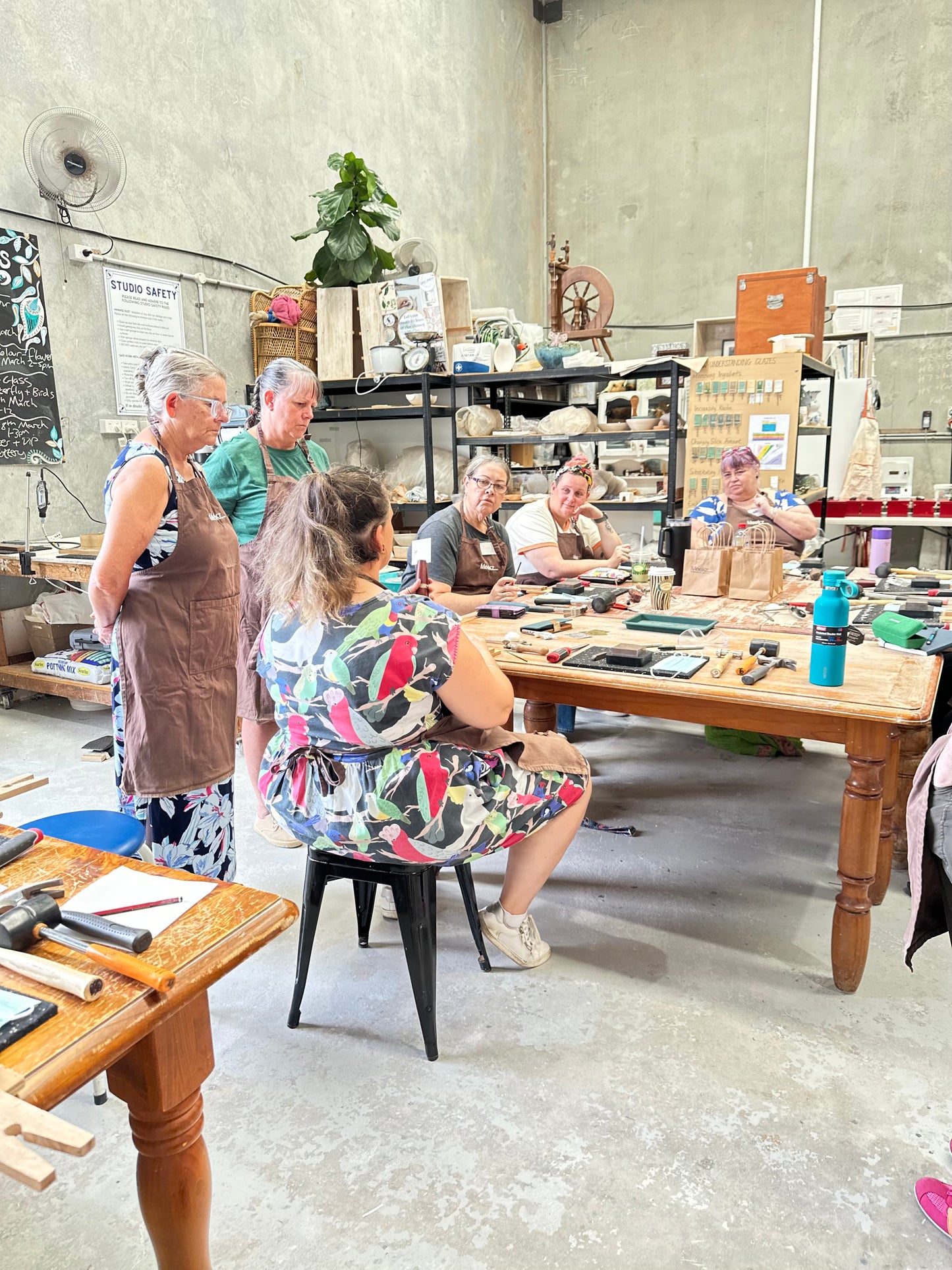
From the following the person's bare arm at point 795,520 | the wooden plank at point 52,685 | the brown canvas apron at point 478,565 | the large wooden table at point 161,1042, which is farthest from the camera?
the wooden plank at point 52,685

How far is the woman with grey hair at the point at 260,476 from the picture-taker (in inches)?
115

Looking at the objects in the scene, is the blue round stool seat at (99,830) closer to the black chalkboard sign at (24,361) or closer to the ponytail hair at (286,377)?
the ponytail hair at (286,377)

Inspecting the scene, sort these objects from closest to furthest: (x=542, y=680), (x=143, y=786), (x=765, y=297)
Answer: (x=143, y=786) → (x=542, y=680) → (x=765, y=297)

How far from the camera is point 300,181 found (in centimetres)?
620

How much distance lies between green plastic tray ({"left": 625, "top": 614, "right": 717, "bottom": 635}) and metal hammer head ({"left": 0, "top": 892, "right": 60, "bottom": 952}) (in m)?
2.17

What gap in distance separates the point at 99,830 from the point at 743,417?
4.31 meters

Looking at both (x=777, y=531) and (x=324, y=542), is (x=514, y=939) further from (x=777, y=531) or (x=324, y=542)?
(x=777, y=531)

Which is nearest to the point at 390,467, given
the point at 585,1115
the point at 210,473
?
Result: the point at 210,473

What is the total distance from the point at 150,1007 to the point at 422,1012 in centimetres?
117

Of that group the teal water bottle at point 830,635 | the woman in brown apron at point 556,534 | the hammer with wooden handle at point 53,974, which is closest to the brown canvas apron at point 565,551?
the woman in brown apron at point 556,534

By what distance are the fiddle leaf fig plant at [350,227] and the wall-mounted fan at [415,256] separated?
207mm

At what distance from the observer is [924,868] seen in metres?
1.59

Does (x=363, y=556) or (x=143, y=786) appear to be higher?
(x=363, y=556)

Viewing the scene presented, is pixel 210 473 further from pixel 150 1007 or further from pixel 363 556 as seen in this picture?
pixel 150 1007
